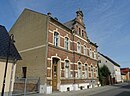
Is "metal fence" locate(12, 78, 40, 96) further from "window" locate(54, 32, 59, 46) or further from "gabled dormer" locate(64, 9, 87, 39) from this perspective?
"gabled dormer" locate(64, 9, 87, 39)

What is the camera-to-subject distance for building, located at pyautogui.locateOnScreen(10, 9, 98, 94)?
16.2 meters

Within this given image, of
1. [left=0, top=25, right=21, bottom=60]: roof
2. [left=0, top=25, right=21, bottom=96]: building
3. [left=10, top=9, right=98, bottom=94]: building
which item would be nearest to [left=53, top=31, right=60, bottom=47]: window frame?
[left=10, top=9, right=98, bottom=94]: building

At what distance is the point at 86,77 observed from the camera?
24500 mm

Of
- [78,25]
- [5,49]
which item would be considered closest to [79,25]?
[78,25]

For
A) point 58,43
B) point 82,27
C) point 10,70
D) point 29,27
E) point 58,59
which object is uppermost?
point 82,27

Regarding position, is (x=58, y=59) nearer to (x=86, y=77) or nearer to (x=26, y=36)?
(x=26, y=36)

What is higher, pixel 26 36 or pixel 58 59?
pixel 26 36

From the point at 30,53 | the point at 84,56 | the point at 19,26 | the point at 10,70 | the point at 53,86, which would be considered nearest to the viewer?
the point at 10,70

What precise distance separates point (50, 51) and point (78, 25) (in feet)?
29.7

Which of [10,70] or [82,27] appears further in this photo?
[82,27]

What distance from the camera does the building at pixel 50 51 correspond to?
16250mm

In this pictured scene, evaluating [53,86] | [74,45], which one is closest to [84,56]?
[74,45]

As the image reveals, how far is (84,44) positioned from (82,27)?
9.43 feet

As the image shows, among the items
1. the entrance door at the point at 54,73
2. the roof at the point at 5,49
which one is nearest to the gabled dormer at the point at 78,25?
the entrance door at the point at 54,73
